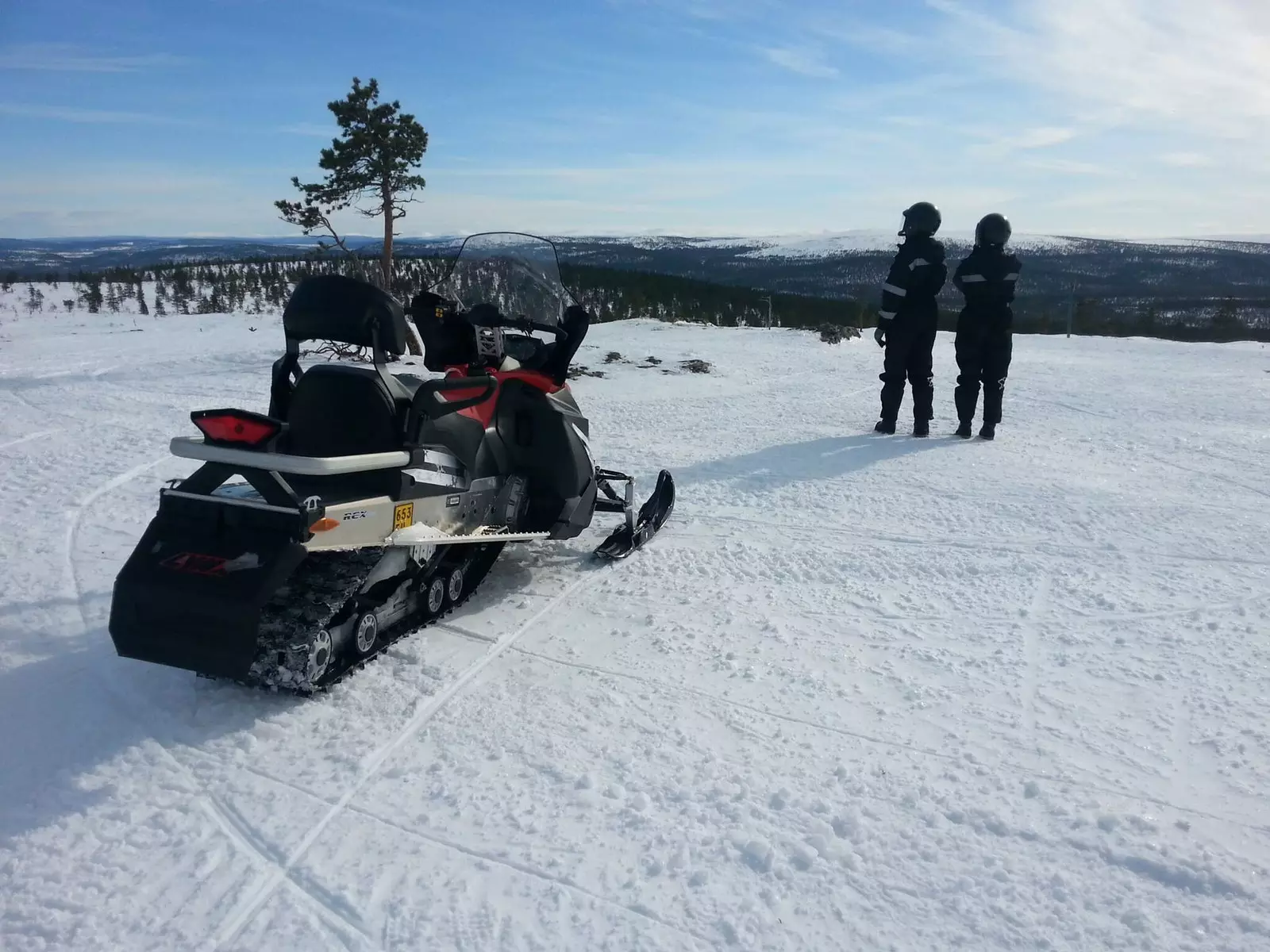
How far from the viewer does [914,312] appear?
26.7 ft

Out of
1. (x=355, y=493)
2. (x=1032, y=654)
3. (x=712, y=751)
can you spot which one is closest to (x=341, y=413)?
(x=355, y=493)

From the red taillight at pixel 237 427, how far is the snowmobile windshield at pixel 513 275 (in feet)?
6.55

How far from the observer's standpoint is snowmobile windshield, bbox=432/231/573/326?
501cm

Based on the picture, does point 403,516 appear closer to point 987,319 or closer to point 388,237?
point 987,319

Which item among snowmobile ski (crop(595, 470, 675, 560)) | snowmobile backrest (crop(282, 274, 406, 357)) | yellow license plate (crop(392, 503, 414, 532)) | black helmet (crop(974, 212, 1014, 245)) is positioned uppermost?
black helmet (crop(974, 212, 1014, 245))

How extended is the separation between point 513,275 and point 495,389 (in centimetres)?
104

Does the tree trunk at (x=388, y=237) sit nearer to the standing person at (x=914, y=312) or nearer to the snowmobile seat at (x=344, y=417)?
the standing person at (x=914, y=312)

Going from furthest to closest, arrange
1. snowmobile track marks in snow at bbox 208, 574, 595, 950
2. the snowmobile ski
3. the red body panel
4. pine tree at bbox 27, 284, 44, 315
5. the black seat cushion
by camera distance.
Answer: pine tree at bbox 27, 284, 44, 315
the snowmobile ski
the red body panel
the black seat cushion
snowmobile track marks in snow at bbox 208, 574, 595, 950

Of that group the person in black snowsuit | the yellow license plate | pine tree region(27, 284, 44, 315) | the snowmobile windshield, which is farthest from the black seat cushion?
pine tree region(27, 284, 44, 315)

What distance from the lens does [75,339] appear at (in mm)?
18719

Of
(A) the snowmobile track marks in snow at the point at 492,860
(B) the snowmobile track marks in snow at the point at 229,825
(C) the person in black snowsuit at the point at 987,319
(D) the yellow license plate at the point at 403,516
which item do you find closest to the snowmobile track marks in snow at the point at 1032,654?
(A) the snowmobile track marks in snow at the point at 492,860

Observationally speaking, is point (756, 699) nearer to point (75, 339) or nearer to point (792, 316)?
point (75, 339)

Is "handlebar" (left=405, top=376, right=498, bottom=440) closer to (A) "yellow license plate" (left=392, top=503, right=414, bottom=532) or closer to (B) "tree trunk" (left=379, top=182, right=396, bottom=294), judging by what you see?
(A) "yellow license plate" (left=392, top=503, right=414, bottom=532)

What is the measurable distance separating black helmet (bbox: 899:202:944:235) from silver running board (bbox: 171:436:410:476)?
21.1 feet
